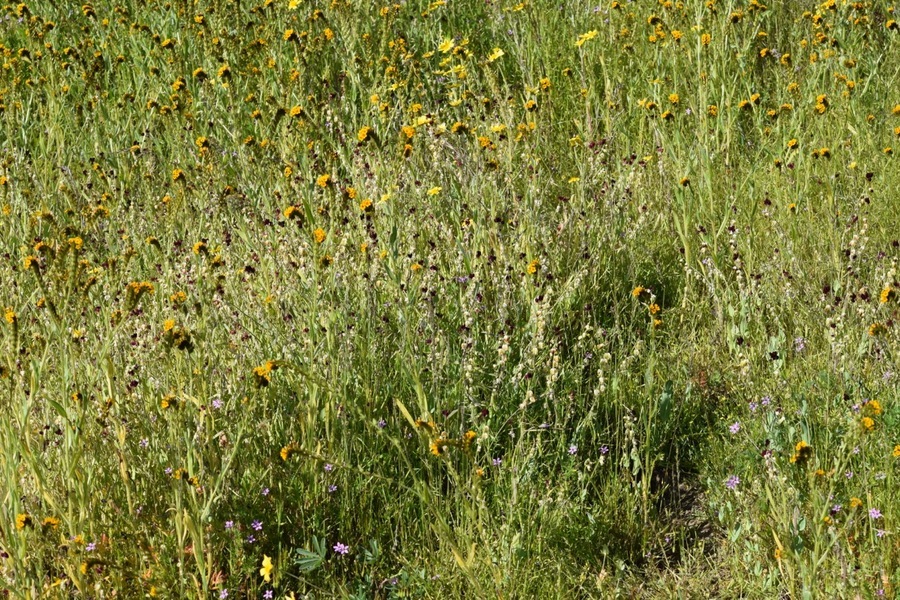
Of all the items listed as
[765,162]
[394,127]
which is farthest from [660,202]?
[394,127]

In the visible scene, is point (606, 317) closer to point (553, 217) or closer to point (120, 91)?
point (553, 217)

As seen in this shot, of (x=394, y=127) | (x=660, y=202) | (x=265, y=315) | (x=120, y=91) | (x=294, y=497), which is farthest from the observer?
(x=120, y=91)

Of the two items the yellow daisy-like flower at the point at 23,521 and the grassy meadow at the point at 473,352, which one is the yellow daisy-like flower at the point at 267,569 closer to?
the grassy meadow at the point at 473,352

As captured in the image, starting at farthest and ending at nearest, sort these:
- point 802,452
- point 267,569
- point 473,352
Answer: point 473,352 → point 267,569 → point 802,452

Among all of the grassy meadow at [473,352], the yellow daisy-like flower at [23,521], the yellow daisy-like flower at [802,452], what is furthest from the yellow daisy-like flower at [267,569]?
the yellow daisy-like flower at [802,452]

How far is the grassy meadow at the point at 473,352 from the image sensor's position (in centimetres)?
221

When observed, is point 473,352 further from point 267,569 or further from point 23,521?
point 23,521

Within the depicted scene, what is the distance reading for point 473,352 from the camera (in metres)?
2.71

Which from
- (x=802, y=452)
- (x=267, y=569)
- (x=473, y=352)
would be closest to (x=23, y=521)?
(x=267, y=569)

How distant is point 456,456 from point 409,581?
15.7 inches

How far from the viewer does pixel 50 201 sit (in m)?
3.79

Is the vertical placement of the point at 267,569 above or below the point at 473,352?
below

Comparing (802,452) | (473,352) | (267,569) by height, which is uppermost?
(802,452)

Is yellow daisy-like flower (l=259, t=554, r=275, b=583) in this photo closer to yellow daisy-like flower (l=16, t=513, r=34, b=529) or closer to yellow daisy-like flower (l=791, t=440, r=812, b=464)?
yellow daisy-like flower (l=16, t=513, r=34, b=529)
